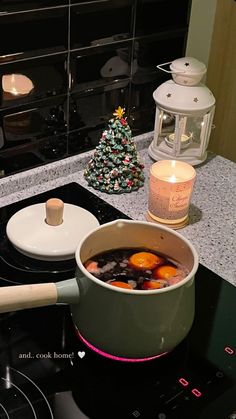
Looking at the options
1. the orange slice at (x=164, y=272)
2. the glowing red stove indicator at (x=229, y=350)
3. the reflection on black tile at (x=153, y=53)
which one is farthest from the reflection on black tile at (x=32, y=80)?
the glowing red stove indicator at (x=229, y=350)

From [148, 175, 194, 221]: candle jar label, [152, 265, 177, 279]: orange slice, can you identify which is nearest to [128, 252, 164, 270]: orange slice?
[152, 265, 177, 279]: orange slice

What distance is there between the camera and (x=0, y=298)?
699 millimetres

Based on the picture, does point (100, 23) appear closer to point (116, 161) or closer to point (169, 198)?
point (116, 161)

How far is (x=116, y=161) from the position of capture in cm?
117

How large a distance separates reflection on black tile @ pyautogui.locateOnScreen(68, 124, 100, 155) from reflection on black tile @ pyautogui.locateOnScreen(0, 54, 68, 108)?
11 cm

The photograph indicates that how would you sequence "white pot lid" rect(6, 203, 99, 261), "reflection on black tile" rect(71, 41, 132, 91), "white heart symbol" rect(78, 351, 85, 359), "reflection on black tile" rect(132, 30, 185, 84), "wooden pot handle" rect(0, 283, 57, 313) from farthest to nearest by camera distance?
→ "reflection on black tile" rect(132, 30, 185, 84) → "reflection on black tile" rect(71, 41, 132, 91) → "white pot lid" rect(6, 203, 99, 261) → "white heart symbol" rect(78, 351, 85, 359) → "wooden pot handle" rect(0, 283, 57, 313)

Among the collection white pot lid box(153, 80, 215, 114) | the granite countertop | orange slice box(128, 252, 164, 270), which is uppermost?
white pot lid box(153, 80, 215, 114)

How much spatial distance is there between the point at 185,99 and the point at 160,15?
22 centimetres

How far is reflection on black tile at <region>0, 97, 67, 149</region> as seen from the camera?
3.72ft

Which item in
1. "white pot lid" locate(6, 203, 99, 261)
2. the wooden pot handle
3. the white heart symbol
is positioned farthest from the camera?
"white pot lid" locate(6, 203, 99, 261)

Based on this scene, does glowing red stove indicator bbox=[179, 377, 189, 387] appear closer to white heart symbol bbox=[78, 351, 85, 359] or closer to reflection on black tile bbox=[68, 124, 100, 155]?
white heart symbol bbox=[78, 351, 85, 359]

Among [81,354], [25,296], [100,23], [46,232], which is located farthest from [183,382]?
[100,23]

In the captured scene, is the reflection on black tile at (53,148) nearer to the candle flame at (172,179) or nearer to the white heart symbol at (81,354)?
the candle flame at (172,179)

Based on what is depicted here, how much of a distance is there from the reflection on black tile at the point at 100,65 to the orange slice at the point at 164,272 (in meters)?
0.53
